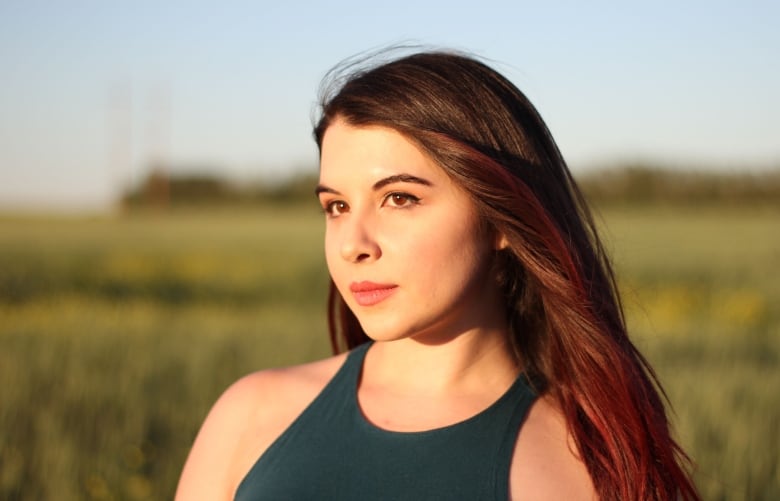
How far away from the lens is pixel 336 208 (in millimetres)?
1910

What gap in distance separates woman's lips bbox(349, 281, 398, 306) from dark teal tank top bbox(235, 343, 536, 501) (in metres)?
0.22

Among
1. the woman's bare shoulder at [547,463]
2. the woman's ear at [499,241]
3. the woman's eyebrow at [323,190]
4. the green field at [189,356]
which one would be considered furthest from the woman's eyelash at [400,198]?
the green field at [189,356]

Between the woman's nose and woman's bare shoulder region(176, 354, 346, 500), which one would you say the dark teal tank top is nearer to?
woman's bare shoulder region(176, 354, 346, 500)

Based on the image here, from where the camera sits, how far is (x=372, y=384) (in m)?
2.01

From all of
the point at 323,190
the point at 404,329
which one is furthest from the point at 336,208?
the point at 404,329

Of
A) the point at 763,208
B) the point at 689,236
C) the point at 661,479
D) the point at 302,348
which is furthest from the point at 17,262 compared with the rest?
the point at 763,208

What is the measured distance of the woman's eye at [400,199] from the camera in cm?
183

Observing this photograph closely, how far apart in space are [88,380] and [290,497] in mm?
3427

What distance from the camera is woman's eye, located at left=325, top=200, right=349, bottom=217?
1.89m

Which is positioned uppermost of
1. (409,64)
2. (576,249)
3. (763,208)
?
(409,64)

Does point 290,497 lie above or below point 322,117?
→ below

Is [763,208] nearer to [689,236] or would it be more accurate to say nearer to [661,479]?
[689,236]

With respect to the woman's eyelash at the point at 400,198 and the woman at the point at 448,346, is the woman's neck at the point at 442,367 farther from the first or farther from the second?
the woman's eyelash at the point at 400,198

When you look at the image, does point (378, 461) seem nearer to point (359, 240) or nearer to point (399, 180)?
point (359, 240)
